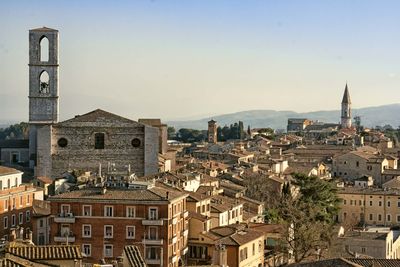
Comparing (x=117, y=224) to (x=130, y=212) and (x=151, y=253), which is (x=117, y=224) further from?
(x=151, y=253)

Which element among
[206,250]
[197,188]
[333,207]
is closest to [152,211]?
[206,250]

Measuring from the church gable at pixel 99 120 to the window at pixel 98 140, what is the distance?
902 mm

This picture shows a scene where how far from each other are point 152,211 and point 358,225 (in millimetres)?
30309

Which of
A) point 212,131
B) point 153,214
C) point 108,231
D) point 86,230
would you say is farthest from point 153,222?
point 212,131

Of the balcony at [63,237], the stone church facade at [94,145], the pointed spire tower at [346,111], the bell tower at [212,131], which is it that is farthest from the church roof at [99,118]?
the pointed spire tower at [346,111]

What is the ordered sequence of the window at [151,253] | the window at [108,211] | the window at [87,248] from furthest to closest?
the window at [108,211], the window at [87,248], the window at [151,253]

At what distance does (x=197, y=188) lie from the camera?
44312mm

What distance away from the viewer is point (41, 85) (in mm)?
60156

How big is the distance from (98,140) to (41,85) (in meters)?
7.18

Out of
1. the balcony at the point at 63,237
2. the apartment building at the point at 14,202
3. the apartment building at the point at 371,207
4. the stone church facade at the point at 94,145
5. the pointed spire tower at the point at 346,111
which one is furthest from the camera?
the pointed spire tower at the point at 346,111

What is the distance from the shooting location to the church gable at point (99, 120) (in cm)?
5659

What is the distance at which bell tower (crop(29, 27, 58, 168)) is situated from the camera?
192 feet

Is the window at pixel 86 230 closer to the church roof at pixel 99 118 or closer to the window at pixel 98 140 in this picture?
the window at pixel 98 140

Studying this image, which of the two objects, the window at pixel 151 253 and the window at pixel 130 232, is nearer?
the window at pixel 151 253
